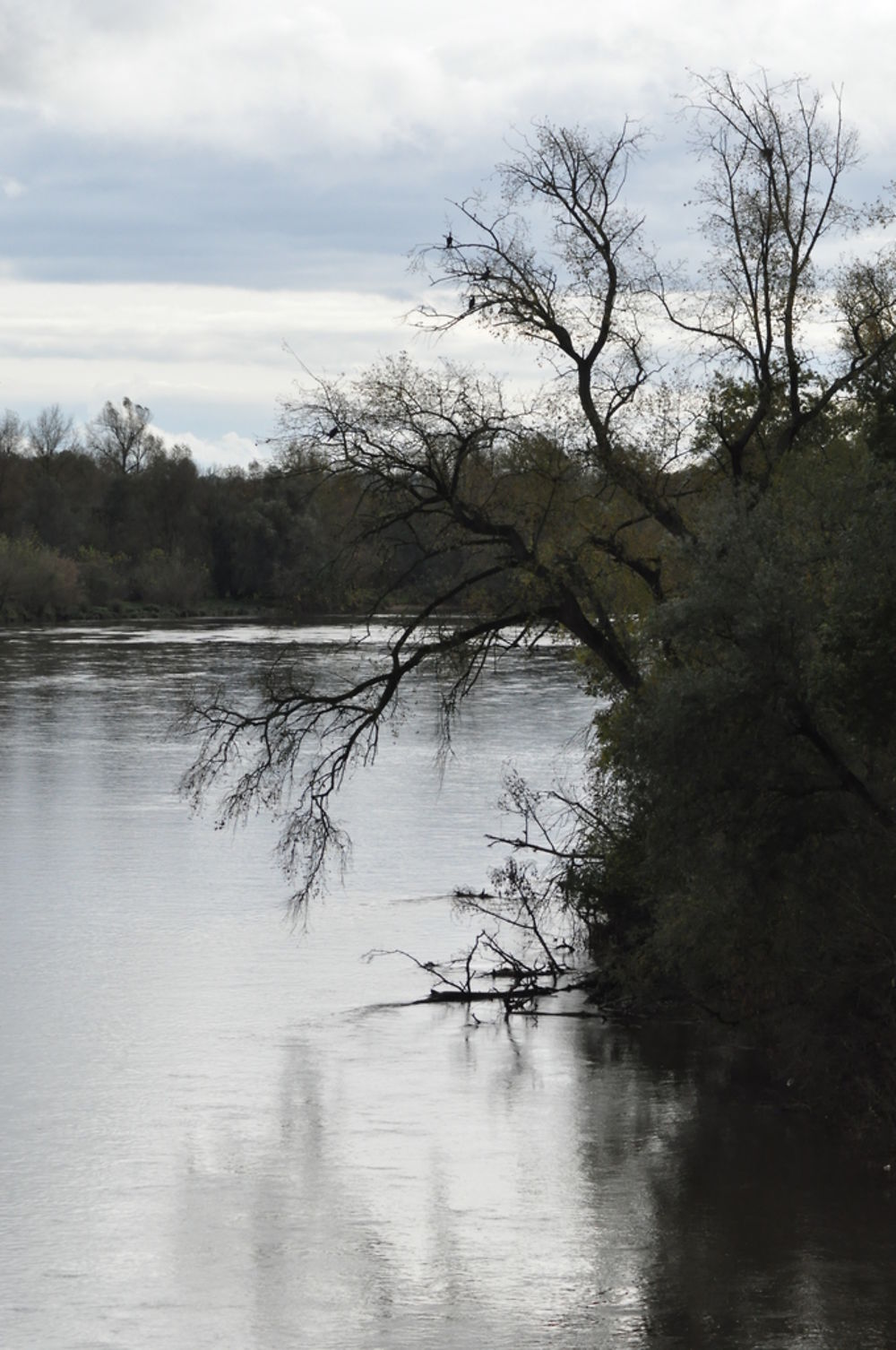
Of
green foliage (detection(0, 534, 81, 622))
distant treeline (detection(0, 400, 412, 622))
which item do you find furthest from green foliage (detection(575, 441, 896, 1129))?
green foliage (detection(0, 534, 81, 622))

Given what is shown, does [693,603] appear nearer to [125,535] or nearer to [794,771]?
[794,771]

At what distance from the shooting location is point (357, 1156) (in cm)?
1330

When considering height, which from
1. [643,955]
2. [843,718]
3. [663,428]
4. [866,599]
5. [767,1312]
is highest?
[663,428]

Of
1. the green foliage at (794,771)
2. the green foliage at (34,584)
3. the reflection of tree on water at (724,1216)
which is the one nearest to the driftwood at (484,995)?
the reflection of tree on water at (724,1216)

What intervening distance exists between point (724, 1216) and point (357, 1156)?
114 inches

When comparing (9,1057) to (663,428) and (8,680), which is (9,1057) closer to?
(663,428)

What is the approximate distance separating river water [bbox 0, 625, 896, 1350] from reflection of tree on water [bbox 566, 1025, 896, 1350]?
0.08 ft

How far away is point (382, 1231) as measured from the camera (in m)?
11.7

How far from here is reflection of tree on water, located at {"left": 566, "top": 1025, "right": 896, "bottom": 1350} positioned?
403 inches

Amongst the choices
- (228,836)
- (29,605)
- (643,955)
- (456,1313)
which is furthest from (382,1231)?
(29,605)

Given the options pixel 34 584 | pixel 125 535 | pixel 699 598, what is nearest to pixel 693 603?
pixel 699 598

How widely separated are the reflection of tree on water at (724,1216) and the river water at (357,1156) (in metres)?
0.03

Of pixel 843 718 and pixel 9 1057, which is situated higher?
pixel 843 718

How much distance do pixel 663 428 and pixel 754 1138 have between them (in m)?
7.85
